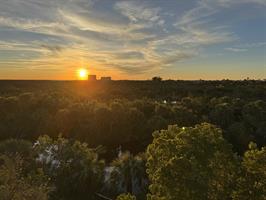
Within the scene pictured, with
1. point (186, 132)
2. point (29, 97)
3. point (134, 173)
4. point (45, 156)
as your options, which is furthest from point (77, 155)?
point (29, 97)

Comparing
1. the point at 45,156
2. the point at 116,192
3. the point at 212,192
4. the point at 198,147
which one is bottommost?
the point at 116,192

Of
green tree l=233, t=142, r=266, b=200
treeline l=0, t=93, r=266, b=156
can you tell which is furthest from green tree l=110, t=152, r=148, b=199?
green tree l=233, t=142, r=266, b=200

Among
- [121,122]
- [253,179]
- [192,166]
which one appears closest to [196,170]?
[192,166]

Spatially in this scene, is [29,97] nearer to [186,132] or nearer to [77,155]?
[77,155]

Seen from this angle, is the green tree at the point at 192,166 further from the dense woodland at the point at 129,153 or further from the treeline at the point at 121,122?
the treeline at the point at 121,122

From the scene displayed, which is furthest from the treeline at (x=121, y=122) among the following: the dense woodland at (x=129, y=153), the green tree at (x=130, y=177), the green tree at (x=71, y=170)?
the green tree at (x=71, y=170)

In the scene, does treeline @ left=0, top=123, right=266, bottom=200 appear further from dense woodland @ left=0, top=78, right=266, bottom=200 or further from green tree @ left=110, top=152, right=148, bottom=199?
green tree @ left=110, top=152, right=148, bottom=199
